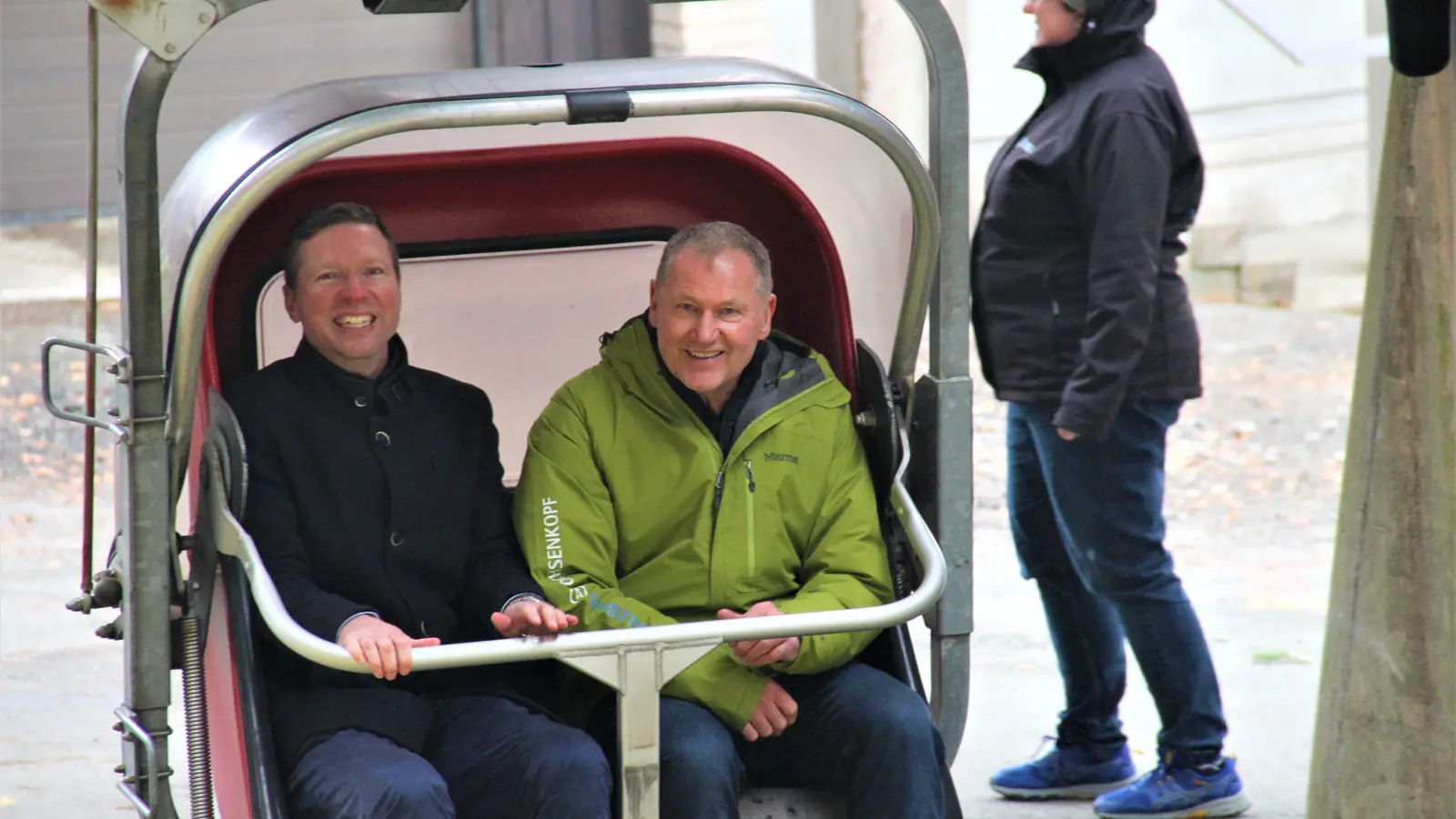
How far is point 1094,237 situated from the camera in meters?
3.95

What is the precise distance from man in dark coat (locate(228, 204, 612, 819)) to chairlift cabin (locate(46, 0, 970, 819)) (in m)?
0.08

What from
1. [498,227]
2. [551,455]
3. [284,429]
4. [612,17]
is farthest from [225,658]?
[612,17]

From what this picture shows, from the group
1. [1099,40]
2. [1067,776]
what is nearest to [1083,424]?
[1099,40]

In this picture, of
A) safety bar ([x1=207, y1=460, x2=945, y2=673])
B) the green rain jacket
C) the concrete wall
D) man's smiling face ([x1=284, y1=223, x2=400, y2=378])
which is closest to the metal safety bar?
safety bar ([x1=207, y1=460, x2=945, y2=673])

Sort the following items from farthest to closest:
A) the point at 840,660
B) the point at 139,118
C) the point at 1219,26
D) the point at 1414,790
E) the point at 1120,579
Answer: the point at 1219,26, the point at 1120,579, the point at 1414,790, the point at 840,660, the point at 139,118

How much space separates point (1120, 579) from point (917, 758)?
3.83ft

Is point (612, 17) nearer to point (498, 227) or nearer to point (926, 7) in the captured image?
point (498, 227)

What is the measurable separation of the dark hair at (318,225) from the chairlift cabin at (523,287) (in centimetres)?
19

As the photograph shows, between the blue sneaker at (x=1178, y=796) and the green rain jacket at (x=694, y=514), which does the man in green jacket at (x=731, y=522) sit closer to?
the green rain jacket at (x=694, y=514)

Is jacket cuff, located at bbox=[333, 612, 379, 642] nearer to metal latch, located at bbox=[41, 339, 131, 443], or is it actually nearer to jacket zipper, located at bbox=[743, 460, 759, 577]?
metal latch, located at bbox=[41, 339, 131, 443]

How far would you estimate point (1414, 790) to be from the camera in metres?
3.60

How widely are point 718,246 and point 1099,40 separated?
3.92 ft

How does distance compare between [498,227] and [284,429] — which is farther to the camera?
[498,227]

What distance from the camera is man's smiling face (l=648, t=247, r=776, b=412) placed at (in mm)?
3232
